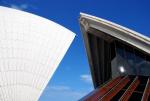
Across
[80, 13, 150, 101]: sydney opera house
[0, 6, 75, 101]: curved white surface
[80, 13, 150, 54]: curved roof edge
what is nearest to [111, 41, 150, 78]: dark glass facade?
[80, 13, 150, 101]: sydney opera house

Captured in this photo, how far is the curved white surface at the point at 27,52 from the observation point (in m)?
26.2

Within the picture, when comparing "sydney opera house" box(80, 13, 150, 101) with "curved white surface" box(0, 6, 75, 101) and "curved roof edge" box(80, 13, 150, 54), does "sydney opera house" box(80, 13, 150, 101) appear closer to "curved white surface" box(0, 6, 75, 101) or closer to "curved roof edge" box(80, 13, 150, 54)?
"curved roof edge" box(80, 13, 150, 54)

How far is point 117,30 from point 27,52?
857 centimetres

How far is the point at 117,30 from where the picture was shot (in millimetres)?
23000

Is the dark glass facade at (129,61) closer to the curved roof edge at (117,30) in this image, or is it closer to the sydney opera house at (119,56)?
the sydney opera house at (119,56)

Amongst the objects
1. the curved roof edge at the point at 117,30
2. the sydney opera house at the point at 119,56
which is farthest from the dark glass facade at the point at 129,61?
the curved roof edge at the point at 117,30

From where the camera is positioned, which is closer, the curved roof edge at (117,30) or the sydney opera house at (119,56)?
the sydney opera house at (119,56)

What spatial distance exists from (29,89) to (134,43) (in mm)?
9731

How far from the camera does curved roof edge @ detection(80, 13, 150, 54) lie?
21328mm

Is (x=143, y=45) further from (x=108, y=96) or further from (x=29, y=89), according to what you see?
(x=29, y=89)

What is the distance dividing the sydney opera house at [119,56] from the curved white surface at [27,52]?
10.2 ft

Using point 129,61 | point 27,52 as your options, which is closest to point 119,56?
point 129,61

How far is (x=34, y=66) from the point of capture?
27.3 meters

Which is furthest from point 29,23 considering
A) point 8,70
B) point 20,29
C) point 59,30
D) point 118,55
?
point 118,55
